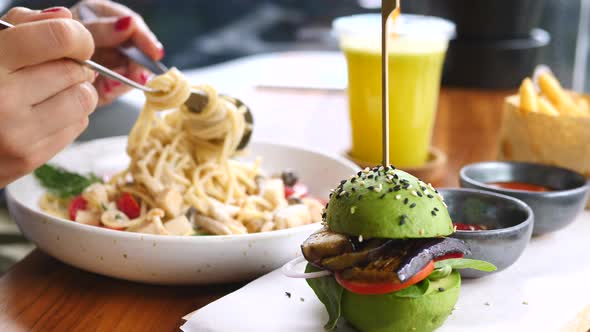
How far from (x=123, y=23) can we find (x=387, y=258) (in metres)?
1.50

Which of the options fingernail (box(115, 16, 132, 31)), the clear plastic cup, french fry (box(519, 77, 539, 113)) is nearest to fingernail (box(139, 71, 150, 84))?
fingernail (box(115, 16, 132, 31))

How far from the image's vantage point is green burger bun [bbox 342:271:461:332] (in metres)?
1.30

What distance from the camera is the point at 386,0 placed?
1.39 m

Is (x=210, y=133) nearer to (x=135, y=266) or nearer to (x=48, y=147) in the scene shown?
(x=48, y=147)

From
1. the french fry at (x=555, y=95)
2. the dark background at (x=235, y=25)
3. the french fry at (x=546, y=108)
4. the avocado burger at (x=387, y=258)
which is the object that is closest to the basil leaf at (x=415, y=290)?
the avocado burger at (x=387, y=258)

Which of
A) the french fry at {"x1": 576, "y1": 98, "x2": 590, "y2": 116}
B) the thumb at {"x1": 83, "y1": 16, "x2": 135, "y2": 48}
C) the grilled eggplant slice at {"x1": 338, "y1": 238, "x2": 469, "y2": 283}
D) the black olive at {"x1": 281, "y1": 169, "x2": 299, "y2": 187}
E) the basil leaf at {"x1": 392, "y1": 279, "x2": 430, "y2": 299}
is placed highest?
the thumb at {"x1": 83, "y1": 16, "x2": 135, "y2": 48}

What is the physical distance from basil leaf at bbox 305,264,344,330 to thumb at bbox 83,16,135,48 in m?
1.36

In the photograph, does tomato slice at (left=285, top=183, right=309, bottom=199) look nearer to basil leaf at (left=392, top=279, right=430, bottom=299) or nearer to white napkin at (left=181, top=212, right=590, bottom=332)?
white napkin at (left=181, top=212, right=590, bottom=332)

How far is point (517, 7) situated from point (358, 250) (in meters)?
3.28

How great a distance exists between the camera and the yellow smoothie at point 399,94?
262 cm

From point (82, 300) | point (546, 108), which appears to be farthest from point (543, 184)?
point (82, 300)

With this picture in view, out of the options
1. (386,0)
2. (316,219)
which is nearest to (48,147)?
(316,219)

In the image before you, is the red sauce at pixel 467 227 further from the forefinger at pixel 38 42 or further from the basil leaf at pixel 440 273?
the forefinger at pixel 38 42

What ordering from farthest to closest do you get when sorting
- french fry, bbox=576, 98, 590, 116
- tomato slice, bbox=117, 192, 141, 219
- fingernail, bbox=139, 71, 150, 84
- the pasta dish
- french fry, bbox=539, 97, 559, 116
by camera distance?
1. fingernail, bbox=139, 71, 150, 84
2. french fry, bbox=576, 98, 590, 116
3. french fry, bbox=539, 97, 559, 116
4. tomato slice, bbox=117, 192, 141, 219
5. the pasta dish
